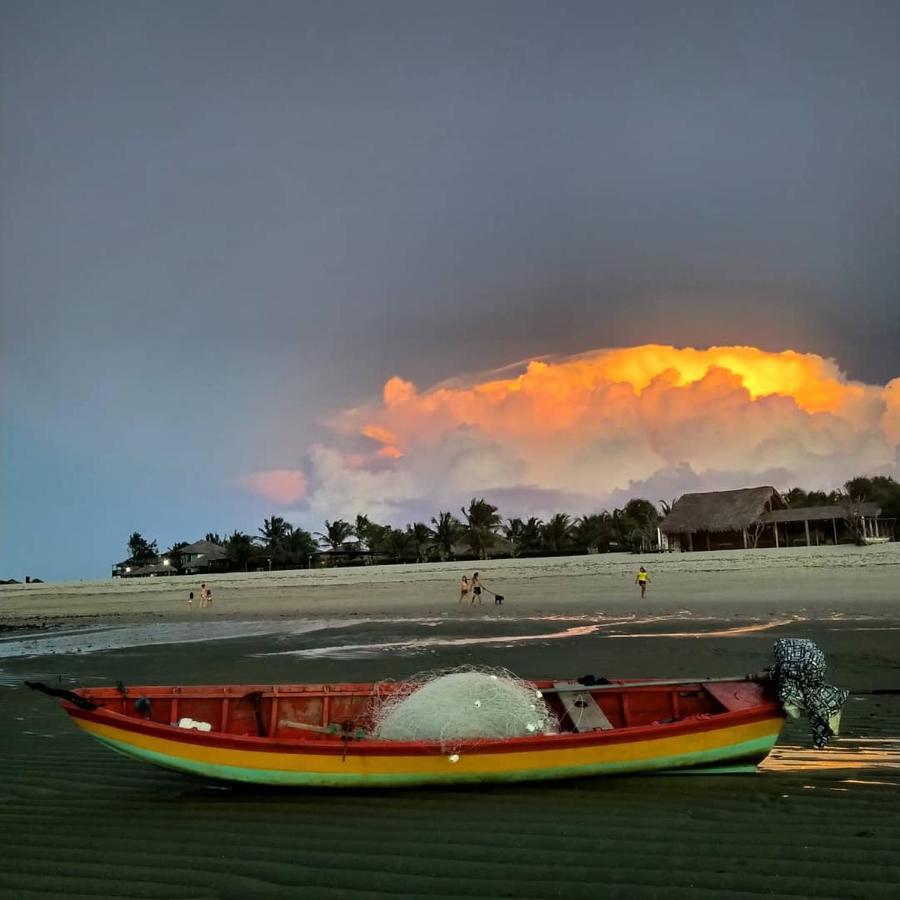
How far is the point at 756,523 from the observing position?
55.6 meters

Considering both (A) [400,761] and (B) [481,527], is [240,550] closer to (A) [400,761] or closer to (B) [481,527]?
(B) [481,527]

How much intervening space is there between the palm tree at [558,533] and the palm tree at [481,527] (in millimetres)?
5601

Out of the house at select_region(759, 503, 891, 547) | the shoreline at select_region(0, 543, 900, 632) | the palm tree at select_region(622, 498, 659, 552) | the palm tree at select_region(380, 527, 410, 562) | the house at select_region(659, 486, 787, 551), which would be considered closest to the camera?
the shoreline at select_region(0, 543, 900, 632)

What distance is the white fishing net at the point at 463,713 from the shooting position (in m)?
6.80

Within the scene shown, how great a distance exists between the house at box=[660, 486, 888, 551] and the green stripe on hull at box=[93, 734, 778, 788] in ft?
172

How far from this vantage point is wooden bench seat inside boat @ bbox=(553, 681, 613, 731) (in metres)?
7.37

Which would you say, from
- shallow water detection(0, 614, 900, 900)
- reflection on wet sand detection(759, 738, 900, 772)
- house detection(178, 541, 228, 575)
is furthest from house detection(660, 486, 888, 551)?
house detection(178, 541, 228, 575)

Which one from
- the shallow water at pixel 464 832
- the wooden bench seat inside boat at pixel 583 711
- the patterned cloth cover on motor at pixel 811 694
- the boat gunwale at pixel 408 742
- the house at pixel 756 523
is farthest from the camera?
the house at pixel 756 523

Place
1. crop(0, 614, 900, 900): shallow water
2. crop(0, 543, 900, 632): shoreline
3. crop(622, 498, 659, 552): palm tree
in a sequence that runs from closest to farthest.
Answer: crop(0, 614, 900, 900): shallow water → crop(0, 543, 900, 632): shoreline → crop(622, 498, 659, 552): palm tree

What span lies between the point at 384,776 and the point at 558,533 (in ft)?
239

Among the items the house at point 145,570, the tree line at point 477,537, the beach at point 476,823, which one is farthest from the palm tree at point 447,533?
the beach at point 476,823

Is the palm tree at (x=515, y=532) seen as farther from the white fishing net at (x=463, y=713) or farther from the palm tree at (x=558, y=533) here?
the white fishing net at (x=463, y=713)

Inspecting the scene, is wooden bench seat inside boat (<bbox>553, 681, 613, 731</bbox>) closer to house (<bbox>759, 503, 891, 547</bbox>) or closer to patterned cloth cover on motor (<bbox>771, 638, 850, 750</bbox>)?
patterned cloth cover on motor (<bbox>771, 638, 850, 750</bbox>)

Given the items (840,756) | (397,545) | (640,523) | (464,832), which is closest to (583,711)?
(464,832)
